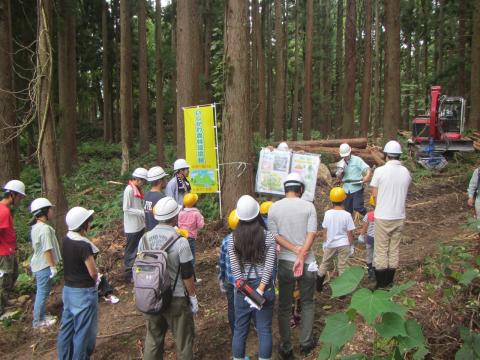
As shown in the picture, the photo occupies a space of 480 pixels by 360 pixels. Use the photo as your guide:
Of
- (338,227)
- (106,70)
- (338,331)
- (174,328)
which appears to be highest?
(106,70)

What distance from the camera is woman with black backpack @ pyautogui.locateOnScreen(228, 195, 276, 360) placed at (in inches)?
153

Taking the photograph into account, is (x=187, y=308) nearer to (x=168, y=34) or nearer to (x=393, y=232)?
(x=393, y=232)

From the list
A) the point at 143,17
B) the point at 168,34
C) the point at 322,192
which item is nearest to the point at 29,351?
the point at 322,192

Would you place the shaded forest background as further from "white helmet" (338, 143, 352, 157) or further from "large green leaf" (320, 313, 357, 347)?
"large green leaf" (320, 313, 357, 347)

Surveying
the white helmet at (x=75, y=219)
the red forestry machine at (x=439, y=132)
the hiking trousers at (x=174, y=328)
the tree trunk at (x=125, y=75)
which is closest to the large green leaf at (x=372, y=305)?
the hiking trousers at (x=174, y=328)

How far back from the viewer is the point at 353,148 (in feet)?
51.4

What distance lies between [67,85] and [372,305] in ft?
52.9

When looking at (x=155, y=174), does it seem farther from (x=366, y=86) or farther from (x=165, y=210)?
(x=366, y=86)

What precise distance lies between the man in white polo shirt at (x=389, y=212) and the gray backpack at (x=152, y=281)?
3.19 metres

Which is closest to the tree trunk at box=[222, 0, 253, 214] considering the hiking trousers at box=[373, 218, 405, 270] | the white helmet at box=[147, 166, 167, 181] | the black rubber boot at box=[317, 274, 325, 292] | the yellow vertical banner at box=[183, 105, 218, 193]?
the yellow vertical banner at box=[183, 105, 218, 193]

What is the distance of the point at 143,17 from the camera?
1811 centimetres

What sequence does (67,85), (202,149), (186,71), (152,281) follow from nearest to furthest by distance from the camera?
(152,281)
(202,149)
(186,71)
(67,85)

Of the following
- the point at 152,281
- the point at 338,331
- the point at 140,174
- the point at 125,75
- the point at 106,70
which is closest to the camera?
the point at 338,331

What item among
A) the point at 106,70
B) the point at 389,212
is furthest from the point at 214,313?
the point at 106,70
